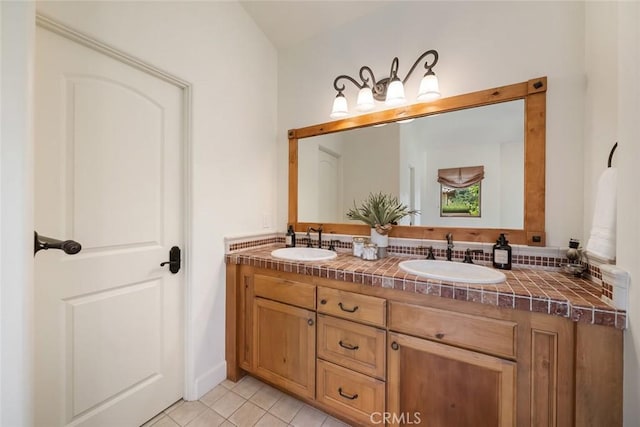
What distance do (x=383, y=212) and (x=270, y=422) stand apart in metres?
1.38

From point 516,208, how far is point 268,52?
7.09 ft

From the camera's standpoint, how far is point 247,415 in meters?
1.42

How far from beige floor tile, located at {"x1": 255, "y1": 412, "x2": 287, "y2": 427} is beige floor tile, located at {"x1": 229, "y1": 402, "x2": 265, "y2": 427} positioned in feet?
0.09

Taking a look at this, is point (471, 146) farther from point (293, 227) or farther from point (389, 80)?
point (293, 227)

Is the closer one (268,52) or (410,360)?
(410,360)

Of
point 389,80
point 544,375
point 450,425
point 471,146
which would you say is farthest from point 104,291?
point 471,146

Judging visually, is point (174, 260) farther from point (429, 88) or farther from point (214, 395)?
point (429, 88)

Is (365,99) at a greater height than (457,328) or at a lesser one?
greater

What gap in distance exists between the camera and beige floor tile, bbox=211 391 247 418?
1.45m

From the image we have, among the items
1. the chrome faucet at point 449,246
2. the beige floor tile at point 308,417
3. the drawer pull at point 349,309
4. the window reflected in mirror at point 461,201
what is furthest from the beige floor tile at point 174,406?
the window reflected in mirror at point 461,201

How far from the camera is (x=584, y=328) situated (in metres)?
0.84

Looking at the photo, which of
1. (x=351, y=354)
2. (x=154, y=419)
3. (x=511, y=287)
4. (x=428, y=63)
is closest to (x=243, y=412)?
(x=154, y=419)

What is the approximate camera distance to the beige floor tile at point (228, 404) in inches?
57.0

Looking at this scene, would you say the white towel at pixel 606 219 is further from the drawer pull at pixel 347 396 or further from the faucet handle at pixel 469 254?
the drawer pull at pixel 347 396
